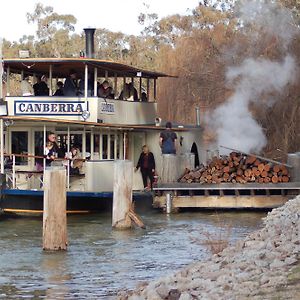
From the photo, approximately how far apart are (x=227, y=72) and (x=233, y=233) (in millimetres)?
17134

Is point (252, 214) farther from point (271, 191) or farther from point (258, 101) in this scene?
point (258, 101)

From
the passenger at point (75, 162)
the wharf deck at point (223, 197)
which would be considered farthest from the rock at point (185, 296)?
the wharf deck at point (223, 197)

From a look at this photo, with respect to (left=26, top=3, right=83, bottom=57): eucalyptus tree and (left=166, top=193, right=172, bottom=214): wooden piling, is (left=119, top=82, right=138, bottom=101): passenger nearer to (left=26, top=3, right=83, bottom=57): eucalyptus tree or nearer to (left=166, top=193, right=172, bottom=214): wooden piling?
(left=166, top=193, right=172, bottom=214): wooden piling

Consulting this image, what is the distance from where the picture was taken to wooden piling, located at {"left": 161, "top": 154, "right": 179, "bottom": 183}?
79.4 feet

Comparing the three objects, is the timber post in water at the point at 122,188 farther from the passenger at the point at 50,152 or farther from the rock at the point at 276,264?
the rock at the point at 276,264

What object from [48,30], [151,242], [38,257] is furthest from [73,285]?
[48,30]

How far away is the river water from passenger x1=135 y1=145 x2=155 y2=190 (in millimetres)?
1607

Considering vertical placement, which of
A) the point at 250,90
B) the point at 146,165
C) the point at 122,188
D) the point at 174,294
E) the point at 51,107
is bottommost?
the point at 174,294

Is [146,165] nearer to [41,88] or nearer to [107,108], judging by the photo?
[107,108]

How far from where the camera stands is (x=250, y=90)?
3291 cm

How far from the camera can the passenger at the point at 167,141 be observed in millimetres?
25047

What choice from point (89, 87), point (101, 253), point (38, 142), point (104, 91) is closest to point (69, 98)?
point (89, 87)

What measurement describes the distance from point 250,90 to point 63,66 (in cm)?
1054

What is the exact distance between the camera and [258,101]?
3266cm
